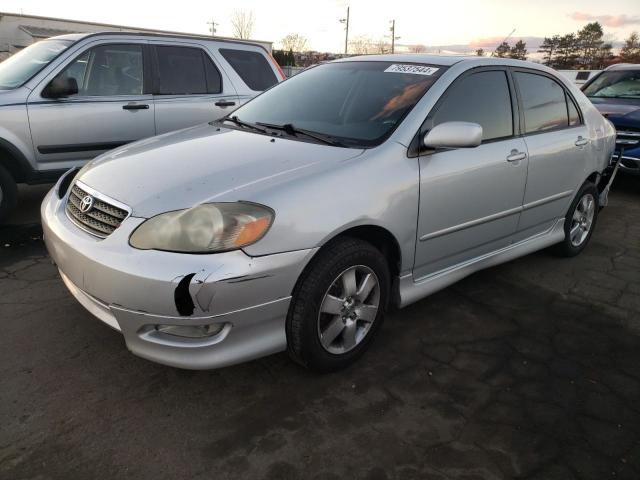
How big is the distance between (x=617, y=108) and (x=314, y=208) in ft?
20.8

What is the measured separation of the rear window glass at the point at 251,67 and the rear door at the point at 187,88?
0.23 meters

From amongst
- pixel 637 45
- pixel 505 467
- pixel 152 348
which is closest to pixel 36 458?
pixel 152 348

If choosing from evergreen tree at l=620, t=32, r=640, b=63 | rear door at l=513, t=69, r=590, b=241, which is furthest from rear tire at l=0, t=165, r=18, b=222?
evergreen tree at l=620, t=32, r=640, b=63

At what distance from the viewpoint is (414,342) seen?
3.00 metres

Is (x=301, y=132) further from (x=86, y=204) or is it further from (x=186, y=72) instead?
(x=186, y=72)

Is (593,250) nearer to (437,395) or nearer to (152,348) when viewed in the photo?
(437,395)

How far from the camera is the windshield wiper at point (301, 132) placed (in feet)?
9.16

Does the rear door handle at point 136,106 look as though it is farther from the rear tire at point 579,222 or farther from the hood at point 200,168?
the rear tire at point 579,222

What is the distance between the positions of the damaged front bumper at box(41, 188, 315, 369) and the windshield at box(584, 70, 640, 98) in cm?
719

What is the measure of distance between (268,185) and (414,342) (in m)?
1.37

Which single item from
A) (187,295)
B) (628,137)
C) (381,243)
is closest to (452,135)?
(381,243)

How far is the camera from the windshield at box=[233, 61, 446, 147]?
2.90 m

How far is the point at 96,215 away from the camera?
245 cm

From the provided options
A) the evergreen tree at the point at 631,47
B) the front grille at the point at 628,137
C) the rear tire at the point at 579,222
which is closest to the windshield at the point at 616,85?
the front grille at the point at 628,137
